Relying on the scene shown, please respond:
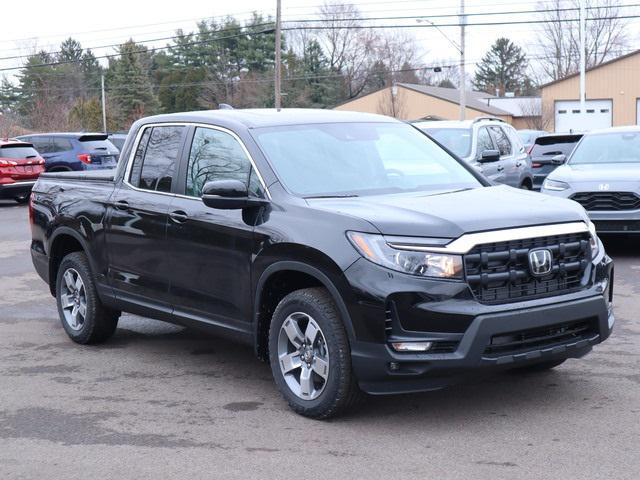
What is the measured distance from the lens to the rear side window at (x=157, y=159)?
7023 millimetres

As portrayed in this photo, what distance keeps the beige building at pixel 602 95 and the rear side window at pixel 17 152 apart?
4408 cm

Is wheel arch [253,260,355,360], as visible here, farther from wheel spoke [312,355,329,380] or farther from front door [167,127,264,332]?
wheel spoke [312,355,329,380]

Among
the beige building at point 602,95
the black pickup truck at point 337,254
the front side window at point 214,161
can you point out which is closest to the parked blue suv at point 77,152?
the black pickup truck at point 337,254

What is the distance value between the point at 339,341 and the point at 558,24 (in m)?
80.1

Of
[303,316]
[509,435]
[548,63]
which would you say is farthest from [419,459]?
[548,63]

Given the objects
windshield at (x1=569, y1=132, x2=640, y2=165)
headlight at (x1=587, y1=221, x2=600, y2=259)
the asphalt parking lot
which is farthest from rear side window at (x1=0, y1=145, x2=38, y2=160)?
headlight at (x1=587, y1=221, x2=600, y2=259)

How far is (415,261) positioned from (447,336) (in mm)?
435

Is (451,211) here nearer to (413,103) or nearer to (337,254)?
(337,254)

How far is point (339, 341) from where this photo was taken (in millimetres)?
5441

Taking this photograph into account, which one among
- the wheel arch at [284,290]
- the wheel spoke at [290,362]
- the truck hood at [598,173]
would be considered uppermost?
the truck hood at [598,173]

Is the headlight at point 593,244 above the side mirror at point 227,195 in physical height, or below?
below

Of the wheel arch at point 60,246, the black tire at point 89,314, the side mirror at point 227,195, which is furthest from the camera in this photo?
the wheel arch at point 60,246

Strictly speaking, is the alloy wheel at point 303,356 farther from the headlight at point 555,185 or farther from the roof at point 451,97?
the roof at point 451,97

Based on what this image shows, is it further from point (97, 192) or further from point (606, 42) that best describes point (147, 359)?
point (606, 42)
